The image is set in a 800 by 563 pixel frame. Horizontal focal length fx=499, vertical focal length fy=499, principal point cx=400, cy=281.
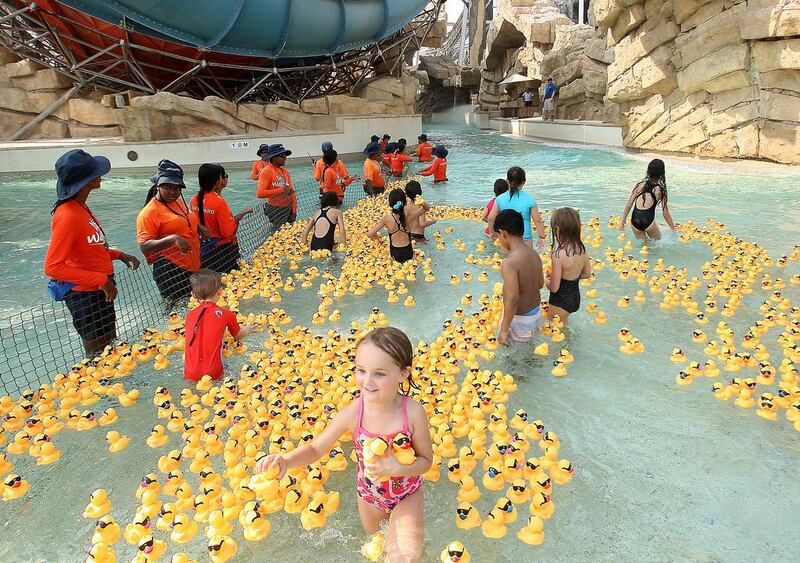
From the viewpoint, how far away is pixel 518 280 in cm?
483

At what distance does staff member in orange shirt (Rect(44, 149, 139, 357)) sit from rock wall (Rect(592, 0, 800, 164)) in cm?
1536

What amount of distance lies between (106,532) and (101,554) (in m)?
0.19

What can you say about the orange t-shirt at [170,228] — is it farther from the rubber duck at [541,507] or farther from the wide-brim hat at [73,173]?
the rubber duck at [541,507]

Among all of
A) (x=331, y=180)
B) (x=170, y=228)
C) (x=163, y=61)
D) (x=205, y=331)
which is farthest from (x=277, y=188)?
(x=163, y=61)

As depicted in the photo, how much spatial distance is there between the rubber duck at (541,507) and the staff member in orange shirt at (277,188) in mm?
7304

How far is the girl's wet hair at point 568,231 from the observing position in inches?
197

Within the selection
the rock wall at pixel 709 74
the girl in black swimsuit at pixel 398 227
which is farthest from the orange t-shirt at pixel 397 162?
the rock wall at pixel 709 74

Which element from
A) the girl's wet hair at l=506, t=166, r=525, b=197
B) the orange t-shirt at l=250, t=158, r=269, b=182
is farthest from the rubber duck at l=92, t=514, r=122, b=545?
the orange t-shirt at l=250, t=158, r=269, b=182

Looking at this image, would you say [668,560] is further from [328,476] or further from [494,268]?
[494,268]

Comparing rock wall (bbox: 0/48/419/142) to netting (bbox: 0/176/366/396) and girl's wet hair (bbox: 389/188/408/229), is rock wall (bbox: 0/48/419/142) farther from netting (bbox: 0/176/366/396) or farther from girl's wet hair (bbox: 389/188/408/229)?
girl's wet hair (bbox: 389/188/408/229)

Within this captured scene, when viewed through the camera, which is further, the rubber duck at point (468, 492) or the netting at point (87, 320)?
the netting at point (87, 320)

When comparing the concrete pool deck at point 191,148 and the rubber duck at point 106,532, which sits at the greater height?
the concrete pool deck at point 191,148

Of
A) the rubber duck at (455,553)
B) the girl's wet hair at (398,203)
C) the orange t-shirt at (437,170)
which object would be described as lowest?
the rubber duck at (455,553)

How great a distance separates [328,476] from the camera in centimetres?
354
